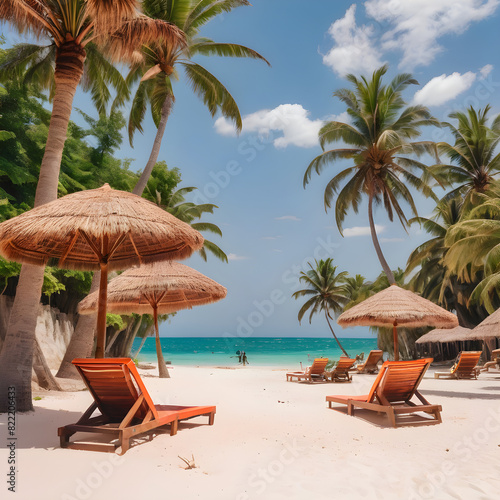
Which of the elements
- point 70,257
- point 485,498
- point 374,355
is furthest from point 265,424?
point 374,355

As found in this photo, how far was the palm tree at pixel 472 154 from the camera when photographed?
2119 centimetres

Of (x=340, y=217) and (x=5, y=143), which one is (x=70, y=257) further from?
(x=340, y=217)

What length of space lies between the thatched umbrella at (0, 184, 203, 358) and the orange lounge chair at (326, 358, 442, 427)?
3189 millimetres

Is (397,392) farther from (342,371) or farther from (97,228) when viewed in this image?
(342,371)

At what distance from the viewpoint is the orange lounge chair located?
19.0 feet

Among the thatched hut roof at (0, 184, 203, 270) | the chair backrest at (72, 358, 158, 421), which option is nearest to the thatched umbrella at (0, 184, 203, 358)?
the thatched hut roof at (0, 184, 203, 270)

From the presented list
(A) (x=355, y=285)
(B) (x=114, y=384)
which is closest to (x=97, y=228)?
(B) (x=114, y=384)

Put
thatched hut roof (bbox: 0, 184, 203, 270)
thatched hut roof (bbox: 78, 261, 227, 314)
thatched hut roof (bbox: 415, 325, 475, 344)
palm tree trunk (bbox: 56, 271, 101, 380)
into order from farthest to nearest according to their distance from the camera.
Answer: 1. thatched hut roof (bbox: 415, 325, 475, 344)
2. palm tree trunk (bbox: 56, 271, 101, 380)
3. thatched hut roof (bbox: 78, 261, 227, 314)
4. thatched hut roof (bbox: 0, 184, 203, 270)

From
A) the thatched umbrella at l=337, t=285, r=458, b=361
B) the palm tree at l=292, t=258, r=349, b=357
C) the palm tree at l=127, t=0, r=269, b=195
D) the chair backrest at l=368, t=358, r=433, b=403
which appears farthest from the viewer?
the palm tree at l=292, t=258, r=349, b=357

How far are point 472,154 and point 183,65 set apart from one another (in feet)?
50.8

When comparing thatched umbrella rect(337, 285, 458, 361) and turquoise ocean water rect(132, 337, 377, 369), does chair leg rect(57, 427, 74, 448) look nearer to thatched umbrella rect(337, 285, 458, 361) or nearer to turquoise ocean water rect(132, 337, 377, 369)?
thatched umbrella rect(337, 285, 458, 361)

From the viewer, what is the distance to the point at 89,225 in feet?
14.9

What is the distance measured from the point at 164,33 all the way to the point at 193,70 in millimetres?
5002

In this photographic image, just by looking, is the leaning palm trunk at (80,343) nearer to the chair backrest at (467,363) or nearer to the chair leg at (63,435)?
the chair leg at (63,435)
